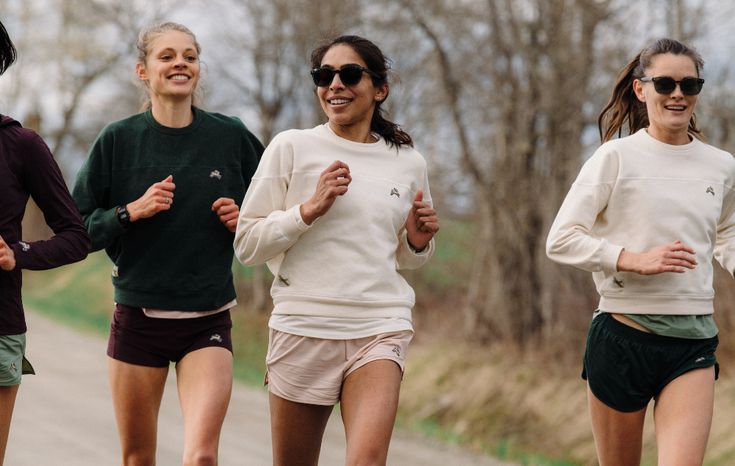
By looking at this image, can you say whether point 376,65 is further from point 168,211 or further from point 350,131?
point 168,211

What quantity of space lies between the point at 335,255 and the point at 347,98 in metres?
0.61

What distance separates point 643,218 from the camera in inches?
188

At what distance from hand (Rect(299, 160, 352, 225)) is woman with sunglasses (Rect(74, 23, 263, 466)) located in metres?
0.69

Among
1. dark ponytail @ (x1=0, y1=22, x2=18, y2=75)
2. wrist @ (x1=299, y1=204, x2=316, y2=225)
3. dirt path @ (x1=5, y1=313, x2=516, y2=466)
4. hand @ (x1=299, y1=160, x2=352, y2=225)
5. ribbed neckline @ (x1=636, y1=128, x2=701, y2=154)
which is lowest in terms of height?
dirt path @ (x1=5, y1=313, x2=516, y2=466)

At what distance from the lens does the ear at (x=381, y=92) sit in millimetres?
4859

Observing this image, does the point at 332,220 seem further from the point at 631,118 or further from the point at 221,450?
the point at 221,450

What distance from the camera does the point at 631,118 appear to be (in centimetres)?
524

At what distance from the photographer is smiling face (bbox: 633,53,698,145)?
485 centimetres

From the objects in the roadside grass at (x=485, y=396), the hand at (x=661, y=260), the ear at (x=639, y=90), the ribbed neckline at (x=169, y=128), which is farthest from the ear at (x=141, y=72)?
the roadside grass at (x=485, y=396)

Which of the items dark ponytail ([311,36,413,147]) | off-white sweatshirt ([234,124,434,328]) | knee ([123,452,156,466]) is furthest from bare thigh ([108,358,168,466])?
dark ponytail ([311,36,413,147])

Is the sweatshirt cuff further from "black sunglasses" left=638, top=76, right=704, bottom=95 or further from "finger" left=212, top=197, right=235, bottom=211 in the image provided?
"finger" left=212, top=197, right=235, bottom=211

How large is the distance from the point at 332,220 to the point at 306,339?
45cm

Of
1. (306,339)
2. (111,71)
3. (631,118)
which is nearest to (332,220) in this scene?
(306,339)

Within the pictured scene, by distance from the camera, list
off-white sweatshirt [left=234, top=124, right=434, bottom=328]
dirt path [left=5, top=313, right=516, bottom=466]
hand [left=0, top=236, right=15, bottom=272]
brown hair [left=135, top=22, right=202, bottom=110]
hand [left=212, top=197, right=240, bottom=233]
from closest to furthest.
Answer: hand [left=0, top=236, right=15, bottom=272], off-white sweatshirt [left=234, top=124, right=434, bottom=328], hand [left=212, top=197, right=240, bottom=233], brown hair [left=135, top=22, right=202, bottom=110], dirt path [left=5, top=313, right=516, bottom=466]
